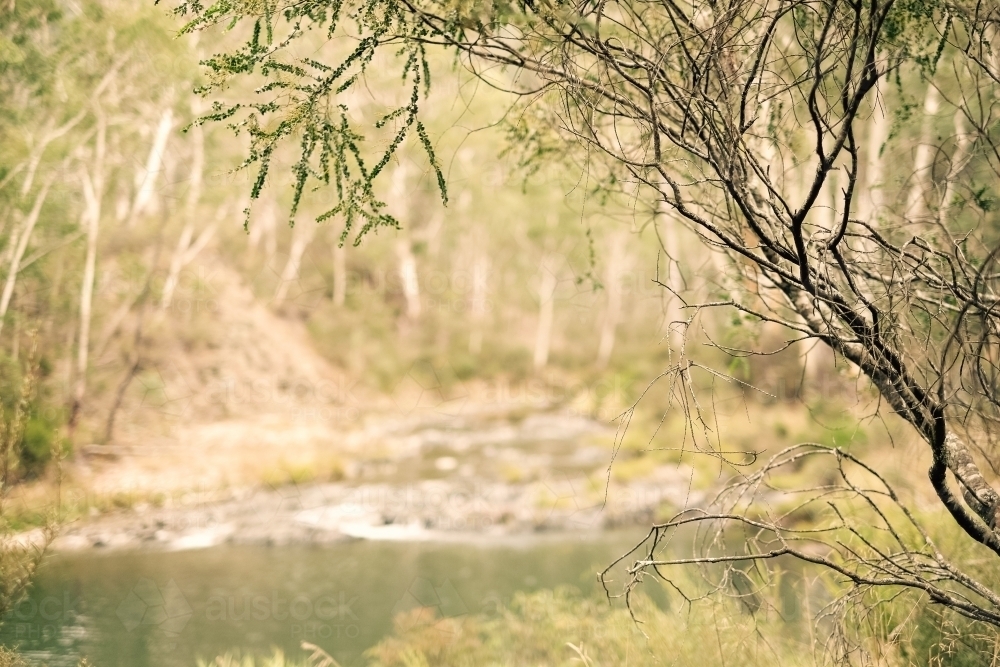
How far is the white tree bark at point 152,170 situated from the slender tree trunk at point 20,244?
2925mm

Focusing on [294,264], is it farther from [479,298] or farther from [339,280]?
[479,298]

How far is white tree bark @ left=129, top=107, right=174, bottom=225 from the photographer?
12.3m

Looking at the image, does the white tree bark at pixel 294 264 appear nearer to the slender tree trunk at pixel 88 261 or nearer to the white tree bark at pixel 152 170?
the white tree bark at pixel 152 170

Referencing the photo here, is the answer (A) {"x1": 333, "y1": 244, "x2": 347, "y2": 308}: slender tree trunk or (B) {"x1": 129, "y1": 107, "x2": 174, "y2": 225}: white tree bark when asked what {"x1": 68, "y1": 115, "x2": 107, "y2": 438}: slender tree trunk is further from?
(A) {"x1": 333, "y1": 244, "x2": 347, "y2": 308}: slender tree trunk

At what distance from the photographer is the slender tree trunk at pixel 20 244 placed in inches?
359

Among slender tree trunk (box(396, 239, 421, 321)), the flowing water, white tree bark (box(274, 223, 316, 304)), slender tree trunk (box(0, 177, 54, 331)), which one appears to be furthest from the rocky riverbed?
slender tree trunk (box(396, 239, 421, 321))

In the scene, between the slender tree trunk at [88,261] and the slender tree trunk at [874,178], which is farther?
the slender tree trunk at [88,261]

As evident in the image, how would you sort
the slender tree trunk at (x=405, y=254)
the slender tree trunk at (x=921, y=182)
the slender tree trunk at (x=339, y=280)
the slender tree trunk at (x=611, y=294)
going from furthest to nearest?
the slender tree trunk at (x=611, y=294), the slender tree trunk at (x=405, y=254), the slender tree trunk at (x=339, y=280), the slender tree trunk at (x=921, y=182)

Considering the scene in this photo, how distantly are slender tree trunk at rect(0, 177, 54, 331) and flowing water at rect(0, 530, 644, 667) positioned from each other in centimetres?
411

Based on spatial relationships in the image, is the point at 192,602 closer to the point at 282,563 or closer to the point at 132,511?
the point at 282,563

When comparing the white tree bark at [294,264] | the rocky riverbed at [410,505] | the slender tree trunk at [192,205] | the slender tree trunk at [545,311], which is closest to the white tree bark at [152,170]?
the slender tree trunk at [192,205]

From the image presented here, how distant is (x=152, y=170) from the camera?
13.3 metres

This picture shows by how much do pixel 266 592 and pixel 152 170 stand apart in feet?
33.8

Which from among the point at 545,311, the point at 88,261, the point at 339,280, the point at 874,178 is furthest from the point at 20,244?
the point at 545,311
